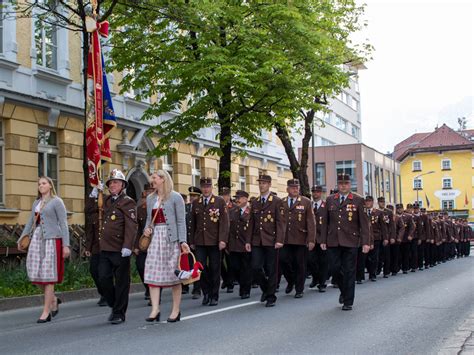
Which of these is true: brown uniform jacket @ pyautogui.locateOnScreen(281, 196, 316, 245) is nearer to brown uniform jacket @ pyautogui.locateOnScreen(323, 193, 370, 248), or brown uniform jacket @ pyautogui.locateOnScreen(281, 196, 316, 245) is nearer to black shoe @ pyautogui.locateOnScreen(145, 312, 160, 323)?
brown uniform jacket @ pyautogui.locateOnScreen(323, 193, 370, 248)

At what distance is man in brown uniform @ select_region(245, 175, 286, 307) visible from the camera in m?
11.9

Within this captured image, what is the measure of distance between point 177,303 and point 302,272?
4.19m

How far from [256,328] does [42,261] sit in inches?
119

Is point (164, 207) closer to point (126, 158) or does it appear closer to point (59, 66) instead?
point (59, 66)

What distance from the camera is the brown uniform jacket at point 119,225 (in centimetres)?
936

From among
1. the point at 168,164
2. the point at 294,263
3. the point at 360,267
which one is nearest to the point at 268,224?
the point at 294,263

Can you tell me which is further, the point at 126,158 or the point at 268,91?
the point at 126,158

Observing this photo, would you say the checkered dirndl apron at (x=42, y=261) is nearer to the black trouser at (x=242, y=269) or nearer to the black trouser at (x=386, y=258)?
the black trouser at (x=242, y=269)

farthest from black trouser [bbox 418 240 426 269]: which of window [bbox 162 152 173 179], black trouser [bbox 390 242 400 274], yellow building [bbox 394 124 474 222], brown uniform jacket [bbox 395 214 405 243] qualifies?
yellow building [bbox 394 124 474 222]

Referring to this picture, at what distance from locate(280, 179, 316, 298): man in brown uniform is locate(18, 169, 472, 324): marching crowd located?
2cm

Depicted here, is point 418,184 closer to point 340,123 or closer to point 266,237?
point 340,123

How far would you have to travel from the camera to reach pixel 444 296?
13.1m

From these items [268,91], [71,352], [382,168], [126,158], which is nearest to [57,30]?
[126,158]

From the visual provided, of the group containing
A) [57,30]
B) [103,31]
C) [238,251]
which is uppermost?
[57,30]
